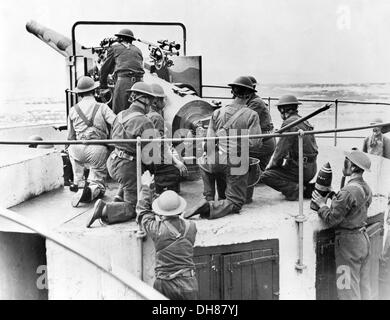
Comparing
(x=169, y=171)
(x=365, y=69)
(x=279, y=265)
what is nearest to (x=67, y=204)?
(x=169, y=171)

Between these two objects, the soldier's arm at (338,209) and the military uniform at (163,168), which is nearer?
Answer: the soldier's arm at (338,209)

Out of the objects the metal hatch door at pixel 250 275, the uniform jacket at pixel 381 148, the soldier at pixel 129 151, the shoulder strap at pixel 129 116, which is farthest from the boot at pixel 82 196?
the uniform jacket at pixel 381 148

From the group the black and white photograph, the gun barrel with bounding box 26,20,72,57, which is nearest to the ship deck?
the black and white photograph

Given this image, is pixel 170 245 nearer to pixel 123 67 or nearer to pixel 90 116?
pixel 90 116

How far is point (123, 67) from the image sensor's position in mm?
5855

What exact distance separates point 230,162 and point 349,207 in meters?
1.03

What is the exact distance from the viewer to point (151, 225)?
393cm

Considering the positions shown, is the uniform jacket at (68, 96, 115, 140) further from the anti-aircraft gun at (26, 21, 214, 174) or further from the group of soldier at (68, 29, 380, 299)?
the anti-aircraft gun at (26, 21, 214, 174)

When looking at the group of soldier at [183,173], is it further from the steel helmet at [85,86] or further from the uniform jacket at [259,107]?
the uniform jacket at [259,107]

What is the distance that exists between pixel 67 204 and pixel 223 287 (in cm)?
163

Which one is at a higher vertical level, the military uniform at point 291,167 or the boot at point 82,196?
the military uniform at point 291,167

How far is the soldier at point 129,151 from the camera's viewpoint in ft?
14.5

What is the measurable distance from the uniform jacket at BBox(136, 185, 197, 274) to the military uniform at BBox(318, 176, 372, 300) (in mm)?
1237
